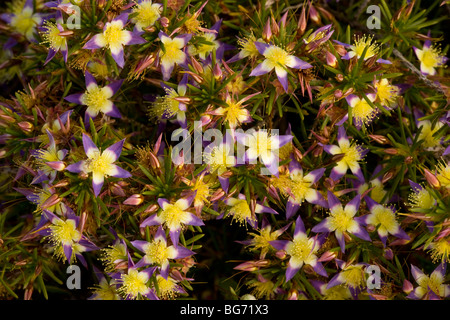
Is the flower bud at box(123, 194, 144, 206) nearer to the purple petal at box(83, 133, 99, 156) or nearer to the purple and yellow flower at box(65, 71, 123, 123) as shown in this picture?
the purple petal at box(83, 133, 99, 156)

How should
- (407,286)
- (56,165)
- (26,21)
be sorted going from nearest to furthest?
(56,165)
(407,286)
(26,21)

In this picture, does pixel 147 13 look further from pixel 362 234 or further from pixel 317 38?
pixel 362 234

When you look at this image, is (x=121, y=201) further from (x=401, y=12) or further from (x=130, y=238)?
(x=401, y=12)

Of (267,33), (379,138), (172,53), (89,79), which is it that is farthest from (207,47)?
(379,138)

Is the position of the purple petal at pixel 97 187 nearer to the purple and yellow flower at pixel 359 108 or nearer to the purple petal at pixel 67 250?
the purple petal at pixel 67 250

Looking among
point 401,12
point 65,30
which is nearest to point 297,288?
point 401,12

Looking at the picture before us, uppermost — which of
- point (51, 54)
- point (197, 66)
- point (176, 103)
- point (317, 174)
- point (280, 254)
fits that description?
point (51, 54)
